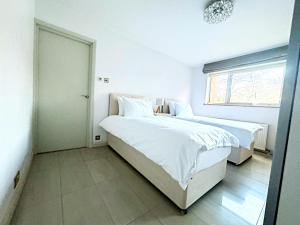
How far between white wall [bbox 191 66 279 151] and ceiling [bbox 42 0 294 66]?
1222 millimetres

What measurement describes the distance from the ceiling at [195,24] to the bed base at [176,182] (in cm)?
202

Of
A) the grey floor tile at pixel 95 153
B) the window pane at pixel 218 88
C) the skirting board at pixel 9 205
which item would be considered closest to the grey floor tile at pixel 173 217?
the skirting board at pixel 9 205

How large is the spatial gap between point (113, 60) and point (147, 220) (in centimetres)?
253

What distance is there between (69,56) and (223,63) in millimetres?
3535

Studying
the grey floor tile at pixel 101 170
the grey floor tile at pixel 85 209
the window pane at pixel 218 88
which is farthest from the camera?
the window pane at pixel 218 88

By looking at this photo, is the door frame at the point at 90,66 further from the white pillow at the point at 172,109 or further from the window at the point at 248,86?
the window at the point at 248,86

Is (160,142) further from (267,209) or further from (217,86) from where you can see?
(217,86)

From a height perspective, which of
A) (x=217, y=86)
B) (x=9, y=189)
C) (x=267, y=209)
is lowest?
(x=9, y=189)

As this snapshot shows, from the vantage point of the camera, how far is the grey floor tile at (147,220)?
3.41 ft

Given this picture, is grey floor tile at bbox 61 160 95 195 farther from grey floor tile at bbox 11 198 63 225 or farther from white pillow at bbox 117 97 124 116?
white pillow at bbox 117 97 124 116

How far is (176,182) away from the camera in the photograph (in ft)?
3.87

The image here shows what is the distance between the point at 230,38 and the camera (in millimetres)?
2523

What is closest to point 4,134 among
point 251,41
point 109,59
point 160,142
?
point 160,142

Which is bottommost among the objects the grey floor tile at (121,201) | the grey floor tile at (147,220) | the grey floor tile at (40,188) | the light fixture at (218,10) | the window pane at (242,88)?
the grey floor tile at (147,220)
